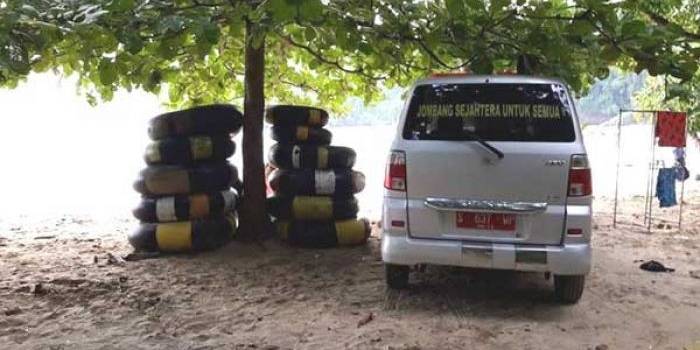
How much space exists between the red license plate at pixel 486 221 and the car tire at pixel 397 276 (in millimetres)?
835

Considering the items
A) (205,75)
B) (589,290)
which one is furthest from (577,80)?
(205,75)

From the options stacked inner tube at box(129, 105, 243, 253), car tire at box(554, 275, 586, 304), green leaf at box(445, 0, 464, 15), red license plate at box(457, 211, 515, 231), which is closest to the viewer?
green leaf at box(445, 0, 464, 15)

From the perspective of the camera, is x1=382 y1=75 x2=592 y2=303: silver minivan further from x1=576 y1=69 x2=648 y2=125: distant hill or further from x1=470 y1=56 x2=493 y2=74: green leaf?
x1=576 y1=69 x2=648 y2=125: distant hill

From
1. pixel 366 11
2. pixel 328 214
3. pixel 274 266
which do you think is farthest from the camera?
pixel 328 214

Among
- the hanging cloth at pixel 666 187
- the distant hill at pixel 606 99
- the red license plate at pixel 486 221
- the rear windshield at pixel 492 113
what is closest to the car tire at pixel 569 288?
the red license plate at pixel 486 221

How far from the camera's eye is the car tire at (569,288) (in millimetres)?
5145

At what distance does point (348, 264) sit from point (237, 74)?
13.9 feet

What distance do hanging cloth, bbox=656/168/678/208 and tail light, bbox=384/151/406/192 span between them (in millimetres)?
7092

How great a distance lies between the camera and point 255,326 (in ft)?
15.7

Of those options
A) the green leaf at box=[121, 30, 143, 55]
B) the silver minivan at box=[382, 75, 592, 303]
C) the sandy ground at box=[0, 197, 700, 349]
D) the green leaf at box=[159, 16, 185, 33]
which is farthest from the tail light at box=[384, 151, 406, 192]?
the green leaf at box=[121, 30, 143, 55]

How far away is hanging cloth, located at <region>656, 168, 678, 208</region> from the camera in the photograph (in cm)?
1034

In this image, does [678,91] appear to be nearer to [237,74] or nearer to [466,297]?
[466,297]

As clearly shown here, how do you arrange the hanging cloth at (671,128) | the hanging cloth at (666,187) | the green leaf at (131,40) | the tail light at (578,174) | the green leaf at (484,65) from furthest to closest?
the hanging cloth at (666,187) → the hanging cloth at (671,128) → the green leaf at (484,65) → the tail light at (578,174) → the green leaf at (131,40)

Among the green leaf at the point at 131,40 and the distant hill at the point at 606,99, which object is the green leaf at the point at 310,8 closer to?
the green leaf at the point at 131,40
